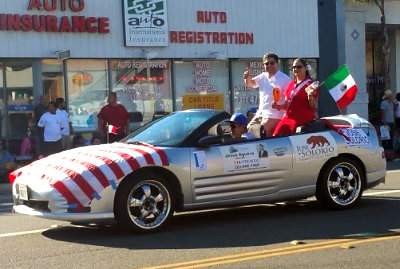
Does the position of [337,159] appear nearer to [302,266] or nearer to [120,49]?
[302,266]

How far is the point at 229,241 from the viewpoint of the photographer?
7.54 metres

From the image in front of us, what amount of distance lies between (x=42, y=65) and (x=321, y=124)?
461 inches

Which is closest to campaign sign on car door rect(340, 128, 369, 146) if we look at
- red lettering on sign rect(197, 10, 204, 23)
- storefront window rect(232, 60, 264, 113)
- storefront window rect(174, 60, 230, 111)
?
storefront window rect(174, 60, 230, 111)

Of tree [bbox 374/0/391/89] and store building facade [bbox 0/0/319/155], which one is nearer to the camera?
store building facade [bbox 0/0/319/155]

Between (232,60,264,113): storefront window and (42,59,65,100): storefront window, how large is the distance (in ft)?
18.8

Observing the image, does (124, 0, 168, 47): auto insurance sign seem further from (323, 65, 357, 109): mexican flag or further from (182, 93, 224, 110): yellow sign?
(323, 65, 357, 109): mexican flag

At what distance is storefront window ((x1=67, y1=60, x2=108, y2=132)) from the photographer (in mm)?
19962

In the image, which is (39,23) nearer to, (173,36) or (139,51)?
(139,51)

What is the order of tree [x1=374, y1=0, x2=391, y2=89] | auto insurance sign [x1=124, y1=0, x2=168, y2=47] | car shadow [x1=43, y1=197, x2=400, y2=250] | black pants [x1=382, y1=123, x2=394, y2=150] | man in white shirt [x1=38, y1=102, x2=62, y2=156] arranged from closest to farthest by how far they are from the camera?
car shadow [x1=43, y1=197, x2=400, y2=250], man in white shirt [x1=38, y1=102, x2=62, y2=156], black pants [x1=382, y1=123, x2=394, y2=150], auto insurance sign [x1=124, y1=0, x2=168, y2=47], tree [x1=374, y1=0, x2=391, y2=89]

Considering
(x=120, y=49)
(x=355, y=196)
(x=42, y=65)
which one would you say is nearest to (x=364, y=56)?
(x=120, y=49)

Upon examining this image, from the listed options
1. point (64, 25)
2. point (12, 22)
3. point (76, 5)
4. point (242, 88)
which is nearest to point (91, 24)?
point (76, 5)

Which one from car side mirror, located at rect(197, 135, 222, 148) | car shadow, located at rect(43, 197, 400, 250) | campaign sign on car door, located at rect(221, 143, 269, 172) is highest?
car side mirror, located at rect(197, 135, 222, 148)

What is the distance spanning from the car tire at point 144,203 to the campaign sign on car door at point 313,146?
179 cm

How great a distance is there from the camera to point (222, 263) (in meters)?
6.54
